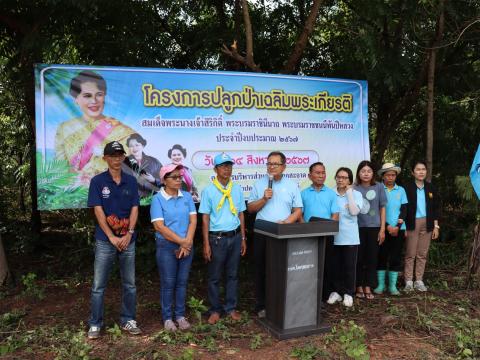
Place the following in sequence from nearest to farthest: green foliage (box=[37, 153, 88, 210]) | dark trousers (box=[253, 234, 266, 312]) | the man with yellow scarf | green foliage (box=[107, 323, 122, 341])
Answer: green foliage (box=[107, 323, 122, 341])
the man with yellow scarf
dark trousers (box=[253, 234, 266, 312])
green foliage (box=[37, 153, 88, 210])

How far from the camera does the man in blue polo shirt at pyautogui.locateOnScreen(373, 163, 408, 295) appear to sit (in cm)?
493

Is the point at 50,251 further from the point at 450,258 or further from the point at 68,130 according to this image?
the point at 450,258

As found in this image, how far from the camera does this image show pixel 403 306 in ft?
Result: 15.2

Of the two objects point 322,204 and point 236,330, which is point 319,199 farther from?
point 236,330

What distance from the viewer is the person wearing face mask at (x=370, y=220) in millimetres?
4758

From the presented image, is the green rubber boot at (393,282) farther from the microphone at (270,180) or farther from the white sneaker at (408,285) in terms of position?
the microphone at (270,180)

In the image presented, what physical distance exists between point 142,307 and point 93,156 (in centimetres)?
173

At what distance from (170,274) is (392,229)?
2550 mm

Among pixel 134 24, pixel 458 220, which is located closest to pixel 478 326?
pixel 458 220

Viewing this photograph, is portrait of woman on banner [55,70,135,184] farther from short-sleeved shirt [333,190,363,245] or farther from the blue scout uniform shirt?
short-sleeved shirt [333,190,363,245]

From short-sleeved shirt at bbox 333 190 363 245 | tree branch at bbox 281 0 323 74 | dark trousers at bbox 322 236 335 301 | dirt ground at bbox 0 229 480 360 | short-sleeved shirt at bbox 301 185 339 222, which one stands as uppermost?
tree branch at bbox 281 0 323 74

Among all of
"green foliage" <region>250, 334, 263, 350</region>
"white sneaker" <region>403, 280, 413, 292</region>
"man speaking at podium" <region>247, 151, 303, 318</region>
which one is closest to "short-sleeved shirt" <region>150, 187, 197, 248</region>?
"man speaking at podium" <region>247, 151, 303, 318</region>

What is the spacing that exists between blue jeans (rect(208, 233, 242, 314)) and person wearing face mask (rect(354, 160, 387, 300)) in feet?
4.89

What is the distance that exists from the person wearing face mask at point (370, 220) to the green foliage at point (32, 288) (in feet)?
12.0
